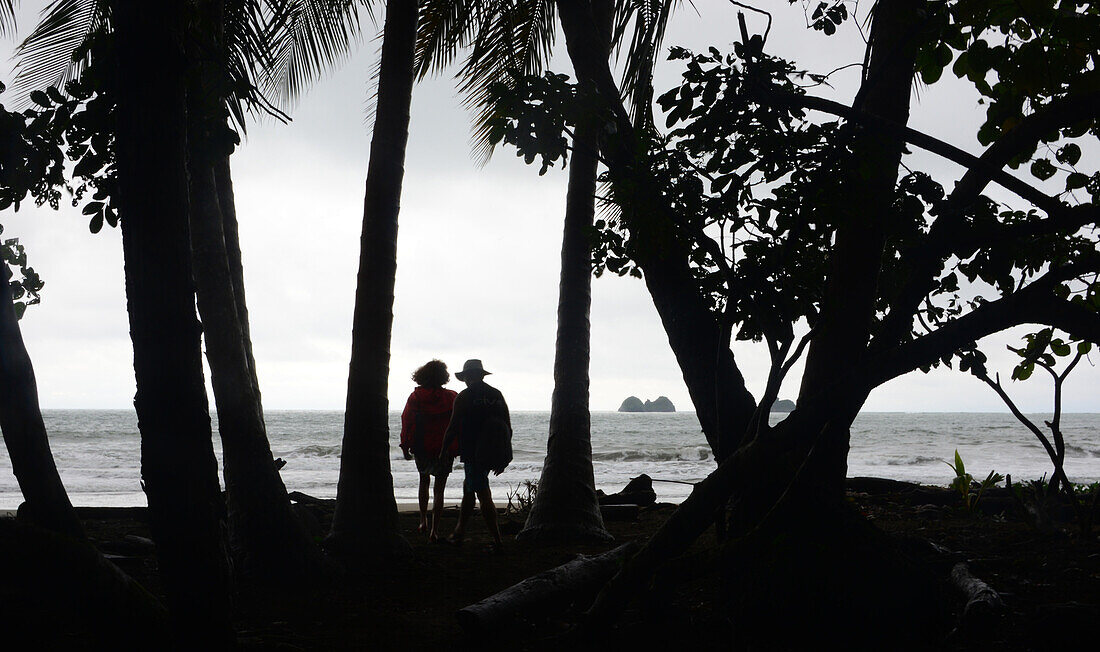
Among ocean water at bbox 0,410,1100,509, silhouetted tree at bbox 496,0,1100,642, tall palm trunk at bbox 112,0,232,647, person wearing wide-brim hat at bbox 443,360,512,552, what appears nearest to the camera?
tall palm trunk at bbox 112,0,232,647

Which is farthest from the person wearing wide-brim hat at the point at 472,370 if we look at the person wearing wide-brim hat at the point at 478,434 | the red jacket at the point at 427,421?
the red jacket at the point at 427,421

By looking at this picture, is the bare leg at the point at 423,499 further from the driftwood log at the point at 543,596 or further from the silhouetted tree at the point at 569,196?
the driftwood log at the point at 543,596

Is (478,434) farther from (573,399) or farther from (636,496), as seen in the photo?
(636,496)

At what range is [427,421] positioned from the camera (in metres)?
8.00

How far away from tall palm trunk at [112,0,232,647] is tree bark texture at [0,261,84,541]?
7.13ft

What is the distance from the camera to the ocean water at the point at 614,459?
18922 mm

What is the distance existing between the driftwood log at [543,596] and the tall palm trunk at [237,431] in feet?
5.68


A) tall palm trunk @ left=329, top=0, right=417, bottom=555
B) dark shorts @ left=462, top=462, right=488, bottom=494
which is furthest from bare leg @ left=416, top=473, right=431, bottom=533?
tall palm trunk @ left=329, top=0, right=417, bottom=555

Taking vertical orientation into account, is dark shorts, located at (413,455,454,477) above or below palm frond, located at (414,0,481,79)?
below

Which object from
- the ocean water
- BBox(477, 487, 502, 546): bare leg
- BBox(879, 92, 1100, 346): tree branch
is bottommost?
the ocean water

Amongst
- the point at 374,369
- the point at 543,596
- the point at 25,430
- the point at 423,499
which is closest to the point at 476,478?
the point at 423,499

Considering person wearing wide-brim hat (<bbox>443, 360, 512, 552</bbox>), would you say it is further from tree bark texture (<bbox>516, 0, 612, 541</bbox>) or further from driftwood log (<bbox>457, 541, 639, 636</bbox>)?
driftwood log (<bbox>457, 541, 639, 636</bbox>)

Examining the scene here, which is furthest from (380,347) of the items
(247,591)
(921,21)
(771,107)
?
(921,21)

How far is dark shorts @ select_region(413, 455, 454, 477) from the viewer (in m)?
7.64
